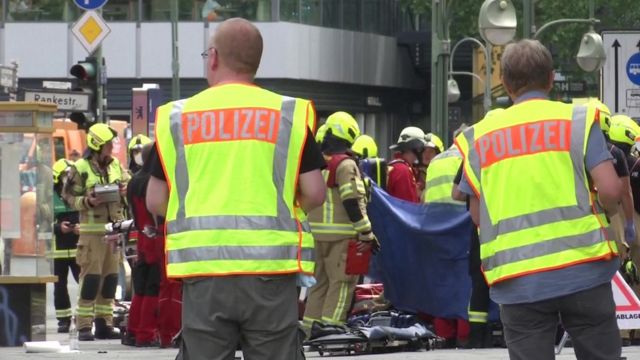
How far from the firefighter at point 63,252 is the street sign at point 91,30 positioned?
22.8 feet

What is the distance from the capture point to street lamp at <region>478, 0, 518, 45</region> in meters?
26.5

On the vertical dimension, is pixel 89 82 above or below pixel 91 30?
below

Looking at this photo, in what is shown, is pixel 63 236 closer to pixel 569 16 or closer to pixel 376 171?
pixel 376 171

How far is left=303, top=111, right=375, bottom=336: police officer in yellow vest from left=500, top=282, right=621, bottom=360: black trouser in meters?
7.09

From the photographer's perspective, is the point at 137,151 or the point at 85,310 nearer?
the point at 85,310

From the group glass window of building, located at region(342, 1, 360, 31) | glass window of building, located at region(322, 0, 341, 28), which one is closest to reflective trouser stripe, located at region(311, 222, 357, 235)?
glass window of building, located at region(322, 0, 341, 28)

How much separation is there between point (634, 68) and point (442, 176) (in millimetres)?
5234

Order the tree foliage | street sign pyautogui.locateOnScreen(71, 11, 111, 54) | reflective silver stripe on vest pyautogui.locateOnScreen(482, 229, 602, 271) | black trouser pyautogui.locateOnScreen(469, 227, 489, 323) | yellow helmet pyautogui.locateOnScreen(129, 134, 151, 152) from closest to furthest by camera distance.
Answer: reflective silver stripe on vest pyautogui.locateOnScreen(482, 229, 602, 271) < black trouser pyautogui.locateOnScreen(469, 227, 489, 323) < yellow helmet pyautogui.locateOnScreen(129, 134, 151, 152) < street sign pyautogui.locateOnScreen(71, 11, 111, 54) < the tree foliage

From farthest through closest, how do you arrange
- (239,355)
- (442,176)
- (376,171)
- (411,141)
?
1. (411,141)
2. (376,171)
3. (442,176)
4. (239,355)

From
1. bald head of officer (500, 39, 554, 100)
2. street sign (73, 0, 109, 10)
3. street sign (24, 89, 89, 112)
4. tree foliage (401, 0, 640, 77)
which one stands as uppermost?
tree foliage (401, 0, 640, 77)

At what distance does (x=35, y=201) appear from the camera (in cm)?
1377

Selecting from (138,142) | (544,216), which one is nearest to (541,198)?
(544,216)

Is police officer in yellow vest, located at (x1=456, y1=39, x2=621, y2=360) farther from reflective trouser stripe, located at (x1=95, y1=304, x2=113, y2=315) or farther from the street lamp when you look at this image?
the street lamp

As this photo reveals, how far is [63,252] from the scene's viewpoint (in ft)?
54.8
